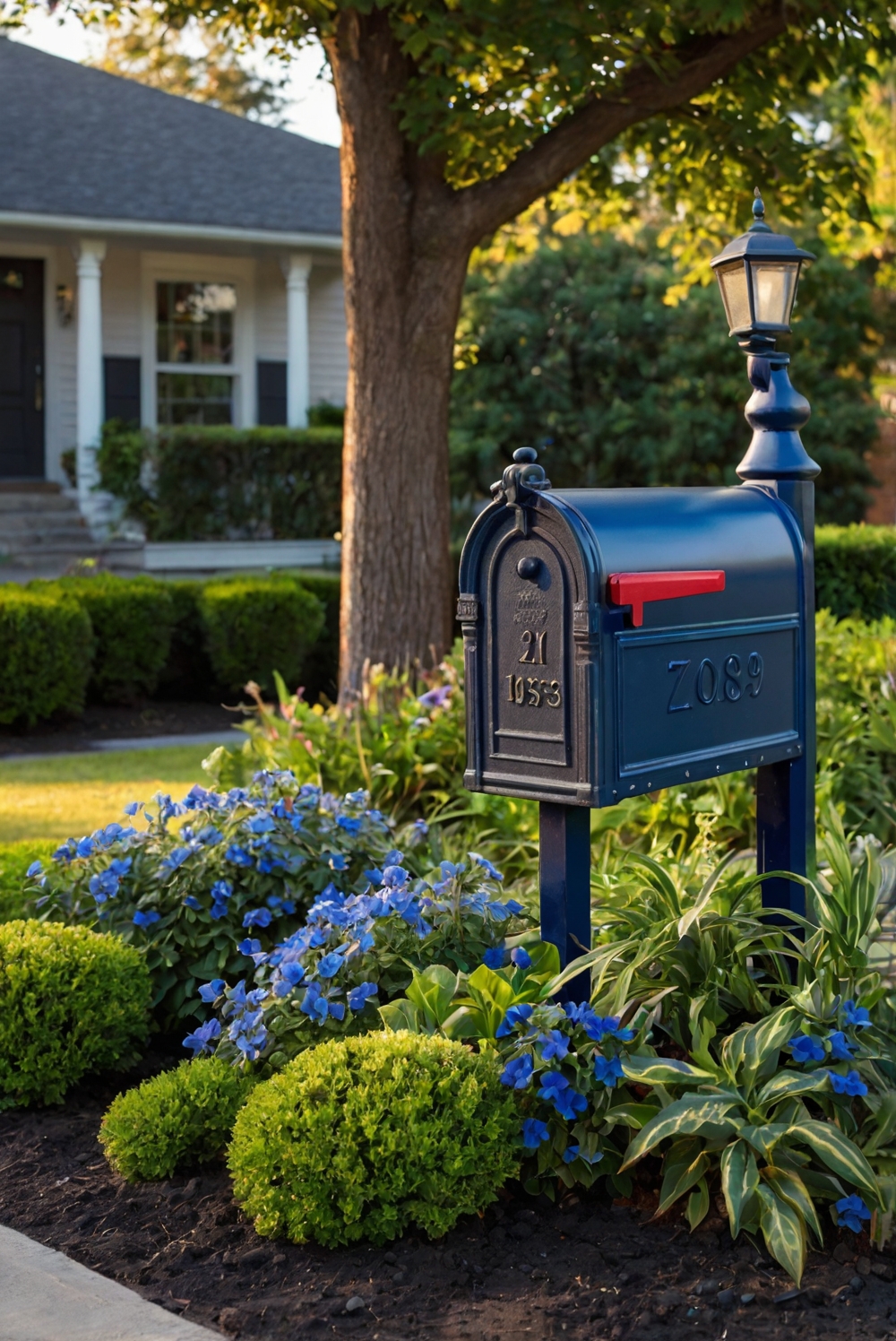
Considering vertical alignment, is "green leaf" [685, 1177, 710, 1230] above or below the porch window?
below

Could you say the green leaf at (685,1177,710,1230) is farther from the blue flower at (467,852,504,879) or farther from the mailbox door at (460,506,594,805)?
the blue flower at (467,852,504,879)

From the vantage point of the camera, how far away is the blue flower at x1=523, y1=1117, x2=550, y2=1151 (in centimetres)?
287

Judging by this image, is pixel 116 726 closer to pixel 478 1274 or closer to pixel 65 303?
pixel 65 303

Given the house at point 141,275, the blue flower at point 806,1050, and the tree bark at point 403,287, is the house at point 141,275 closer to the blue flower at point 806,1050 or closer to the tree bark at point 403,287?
the tree bark at point 403,287

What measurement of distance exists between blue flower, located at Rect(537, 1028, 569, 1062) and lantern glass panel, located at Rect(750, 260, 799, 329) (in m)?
1.89

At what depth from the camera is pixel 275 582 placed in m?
11.4

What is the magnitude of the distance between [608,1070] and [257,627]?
8.52m

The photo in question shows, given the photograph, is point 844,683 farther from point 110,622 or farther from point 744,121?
point 110,622

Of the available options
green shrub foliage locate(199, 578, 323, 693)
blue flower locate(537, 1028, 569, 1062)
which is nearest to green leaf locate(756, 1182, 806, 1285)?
blue flower locate(537, 1028, 569, 1062)

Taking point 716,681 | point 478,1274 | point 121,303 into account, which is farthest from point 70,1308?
point 121,303

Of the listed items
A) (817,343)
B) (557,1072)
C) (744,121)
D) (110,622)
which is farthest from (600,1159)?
(817,343)

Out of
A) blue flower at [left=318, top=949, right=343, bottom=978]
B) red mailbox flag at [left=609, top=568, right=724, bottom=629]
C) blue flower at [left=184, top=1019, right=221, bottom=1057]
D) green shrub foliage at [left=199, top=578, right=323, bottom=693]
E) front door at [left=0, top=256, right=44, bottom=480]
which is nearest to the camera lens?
red mailbox flag at [left=609, top=568, right=724, bottom=629]

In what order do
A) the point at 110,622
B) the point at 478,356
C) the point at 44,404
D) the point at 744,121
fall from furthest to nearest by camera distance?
the point at 478,356 < the point at 44,404 < the point at 110,622 < the point at 744,121

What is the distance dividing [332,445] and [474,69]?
25.0 feet
